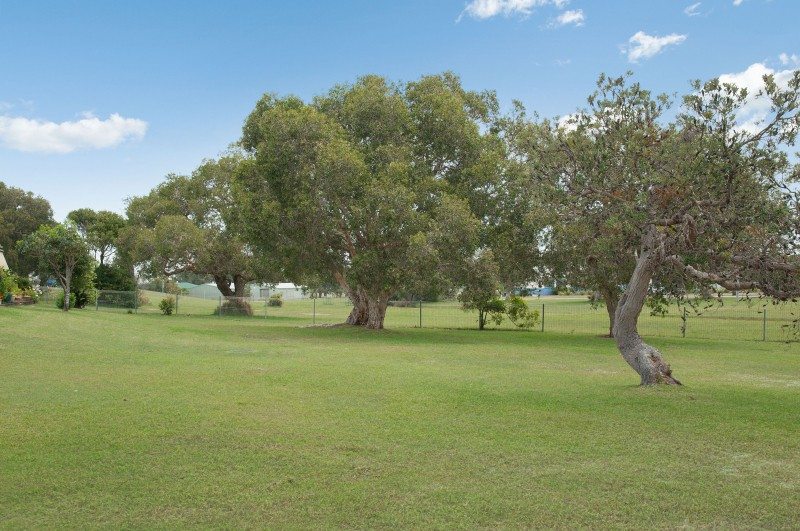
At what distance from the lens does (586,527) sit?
4949mm

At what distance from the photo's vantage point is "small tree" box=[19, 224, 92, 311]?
3259cm

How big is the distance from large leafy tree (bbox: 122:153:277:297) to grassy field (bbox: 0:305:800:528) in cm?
2900

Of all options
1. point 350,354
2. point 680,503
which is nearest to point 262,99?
point 350,354

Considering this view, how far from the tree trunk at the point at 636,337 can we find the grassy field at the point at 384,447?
45cm

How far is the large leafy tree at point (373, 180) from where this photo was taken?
2391cm

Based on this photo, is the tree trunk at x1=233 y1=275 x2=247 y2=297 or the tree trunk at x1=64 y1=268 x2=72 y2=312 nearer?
the tree trunk at x1=64 y1=268 x2=72 y2=312

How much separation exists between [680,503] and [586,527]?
3.39 ft

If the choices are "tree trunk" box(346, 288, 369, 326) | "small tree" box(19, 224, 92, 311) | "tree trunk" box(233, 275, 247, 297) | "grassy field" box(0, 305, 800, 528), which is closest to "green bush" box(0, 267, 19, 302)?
"small tree" box(19, 224, 92, 311)

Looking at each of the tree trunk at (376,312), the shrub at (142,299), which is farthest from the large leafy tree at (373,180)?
the shrub at (142,299)

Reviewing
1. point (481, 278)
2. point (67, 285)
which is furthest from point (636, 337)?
point (67, 285)

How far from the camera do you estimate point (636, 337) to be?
11359 millimetres

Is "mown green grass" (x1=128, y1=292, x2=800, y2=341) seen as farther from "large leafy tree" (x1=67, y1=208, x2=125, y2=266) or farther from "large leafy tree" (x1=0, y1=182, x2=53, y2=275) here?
"large leafy tree" (x1=0, y1=182, x2=53, y2=275)

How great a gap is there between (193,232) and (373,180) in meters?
22.2

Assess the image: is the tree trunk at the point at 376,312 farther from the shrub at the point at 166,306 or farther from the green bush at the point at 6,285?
the green bush at the point at 6,285
